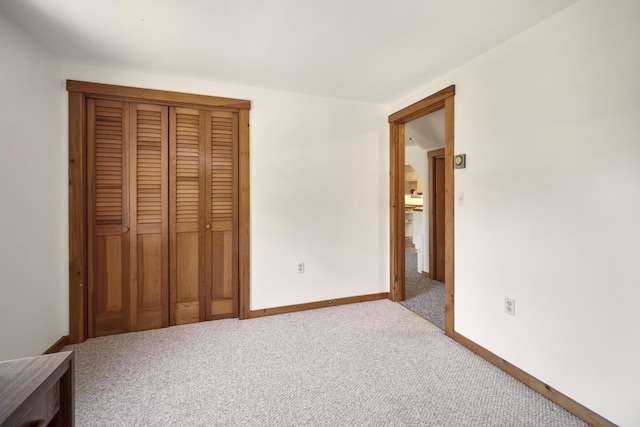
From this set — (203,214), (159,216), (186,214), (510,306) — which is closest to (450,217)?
(510,306)

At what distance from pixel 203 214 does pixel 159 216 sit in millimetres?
368

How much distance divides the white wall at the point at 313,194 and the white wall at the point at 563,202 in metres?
1.19

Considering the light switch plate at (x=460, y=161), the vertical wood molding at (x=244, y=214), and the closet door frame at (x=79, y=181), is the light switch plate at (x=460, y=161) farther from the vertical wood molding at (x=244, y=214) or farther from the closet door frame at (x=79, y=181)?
the closet door frame at (x=79, y=181)

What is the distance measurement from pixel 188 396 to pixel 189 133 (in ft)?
6.92

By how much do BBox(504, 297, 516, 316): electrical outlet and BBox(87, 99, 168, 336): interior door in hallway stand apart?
2.77m

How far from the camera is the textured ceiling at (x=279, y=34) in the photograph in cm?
161

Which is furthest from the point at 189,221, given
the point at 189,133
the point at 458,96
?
the point at 458,96

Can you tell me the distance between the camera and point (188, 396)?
172 cm

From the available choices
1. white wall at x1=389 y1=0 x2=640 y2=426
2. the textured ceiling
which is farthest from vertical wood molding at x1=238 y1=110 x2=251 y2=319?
white wall at x1=389 y1=0 x2=640 y2=426

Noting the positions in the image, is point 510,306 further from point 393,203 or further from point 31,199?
point 31,199

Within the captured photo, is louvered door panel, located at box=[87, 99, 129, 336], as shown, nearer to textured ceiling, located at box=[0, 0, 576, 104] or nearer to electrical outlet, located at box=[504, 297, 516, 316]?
textured ceiling, located at box=[0, 0, 576, 104]

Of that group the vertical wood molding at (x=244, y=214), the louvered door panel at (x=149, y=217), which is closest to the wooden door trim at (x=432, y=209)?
the vertical wood molding at (x=244, y=214)

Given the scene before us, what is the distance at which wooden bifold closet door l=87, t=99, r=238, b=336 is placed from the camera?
7.98ft

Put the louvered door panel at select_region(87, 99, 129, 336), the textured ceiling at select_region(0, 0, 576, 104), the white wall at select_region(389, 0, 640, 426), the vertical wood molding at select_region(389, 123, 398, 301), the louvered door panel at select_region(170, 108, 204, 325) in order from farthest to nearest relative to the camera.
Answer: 1. the vertical wood molding at select_region(389, 123, 398, 301)
2. the louvered door panel at select_region(170, 108, 204, 325)
3. the louvered door panel at select_region(87, 99, 129, 336)
4. the textured ceiling at select_region(0, 0, 576, 104)
5. the white wall at select_region(389, 0, 640, 426)
